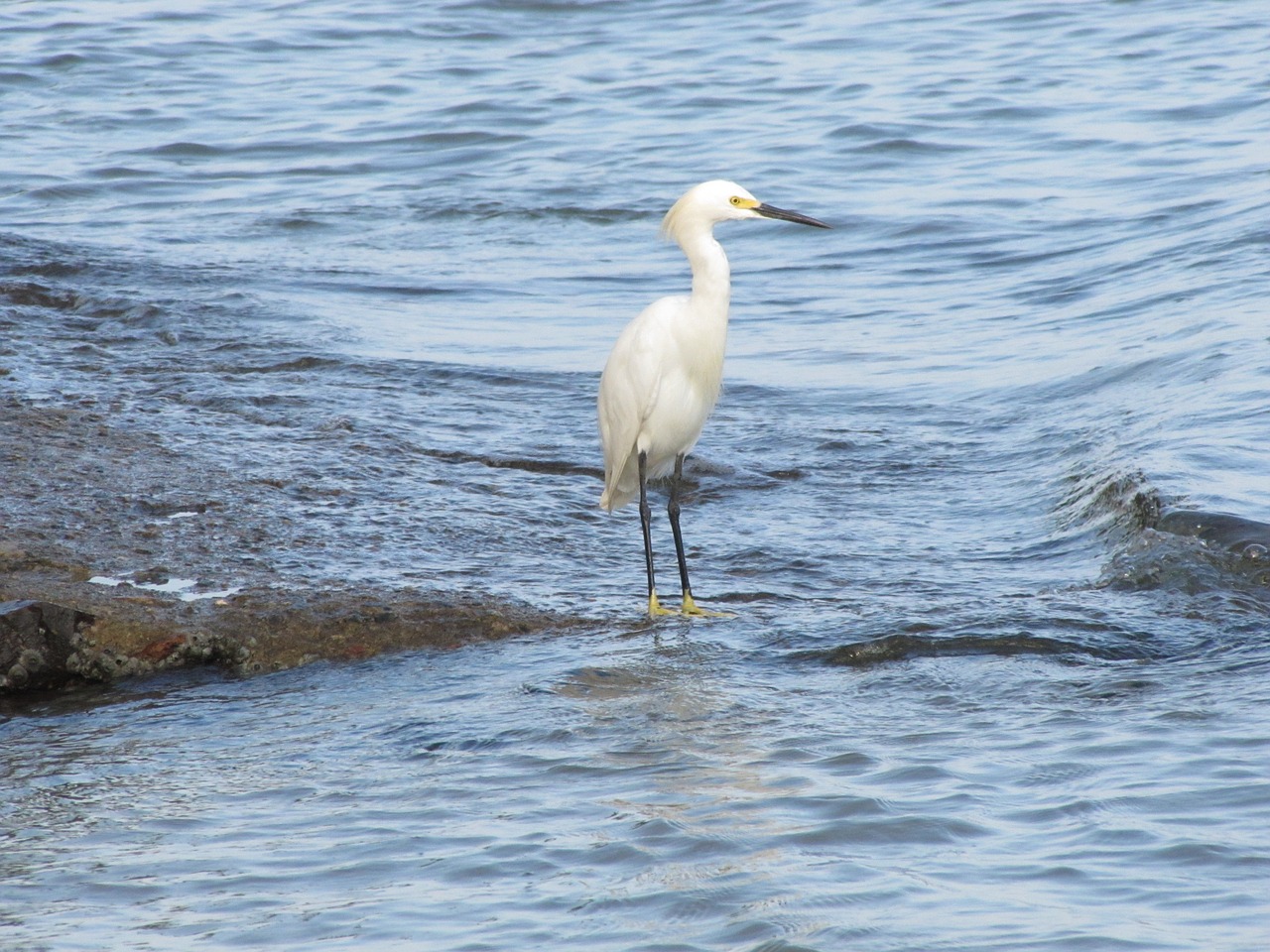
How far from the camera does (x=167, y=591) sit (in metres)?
4.69

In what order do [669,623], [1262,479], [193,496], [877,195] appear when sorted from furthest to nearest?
[877,195], [1262,479], [193,496], [669,623]

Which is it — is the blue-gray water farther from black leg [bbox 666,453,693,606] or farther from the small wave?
black leg [bbox 666,453,693,606]

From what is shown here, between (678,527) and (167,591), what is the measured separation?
1.75 metres

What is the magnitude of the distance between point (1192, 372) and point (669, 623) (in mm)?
3674

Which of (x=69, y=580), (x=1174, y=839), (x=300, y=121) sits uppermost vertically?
(x=300, y=121)

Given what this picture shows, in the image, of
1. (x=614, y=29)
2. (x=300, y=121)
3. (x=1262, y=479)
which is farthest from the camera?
(x=614, y=29)

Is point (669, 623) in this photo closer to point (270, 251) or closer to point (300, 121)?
point (270, 251)

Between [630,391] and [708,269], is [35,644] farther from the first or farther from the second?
[708,269]

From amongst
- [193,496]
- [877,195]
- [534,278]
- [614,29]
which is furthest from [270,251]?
[614,29]

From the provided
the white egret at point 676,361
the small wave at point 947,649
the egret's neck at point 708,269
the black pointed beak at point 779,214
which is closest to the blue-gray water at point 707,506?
the small wave at point 947,649

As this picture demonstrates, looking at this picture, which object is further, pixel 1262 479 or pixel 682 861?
pixel 1262 479

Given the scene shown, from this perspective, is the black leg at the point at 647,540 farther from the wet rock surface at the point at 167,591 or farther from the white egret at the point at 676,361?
the wet rock surface at the point at 167,591

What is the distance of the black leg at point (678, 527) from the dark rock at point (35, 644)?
73.9 inches

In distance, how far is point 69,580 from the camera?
4.66 meters
